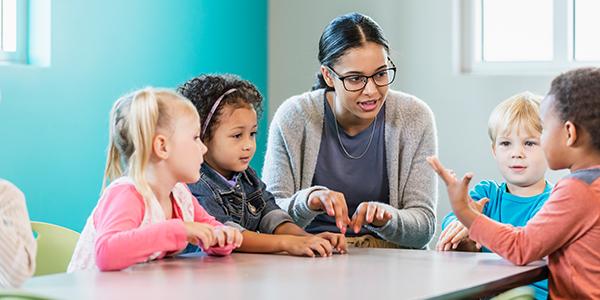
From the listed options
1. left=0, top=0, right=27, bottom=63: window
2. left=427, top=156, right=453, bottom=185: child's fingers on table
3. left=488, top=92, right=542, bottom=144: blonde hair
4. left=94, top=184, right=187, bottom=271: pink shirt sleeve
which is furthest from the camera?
left=0, top=0, right=27, bottom=63: window

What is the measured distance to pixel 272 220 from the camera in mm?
2539

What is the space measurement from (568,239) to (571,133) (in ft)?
0.76

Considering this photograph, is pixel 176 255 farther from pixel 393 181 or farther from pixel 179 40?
pixel 179 40

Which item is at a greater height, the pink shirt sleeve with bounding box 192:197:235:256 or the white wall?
the white wall

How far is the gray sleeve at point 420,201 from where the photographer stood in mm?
2740

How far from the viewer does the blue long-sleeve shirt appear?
2.59 metres

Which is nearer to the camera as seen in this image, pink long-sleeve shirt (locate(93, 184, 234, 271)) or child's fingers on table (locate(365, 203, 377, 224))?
pink long-sleeve shirt (locate(93, 184, 234, 271))

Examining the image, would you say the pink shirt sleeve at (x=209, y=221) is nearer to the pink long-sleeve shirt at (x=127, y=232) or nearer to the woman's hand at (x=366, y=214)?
the pink long-sleeve shirt at (x=127, y=232)

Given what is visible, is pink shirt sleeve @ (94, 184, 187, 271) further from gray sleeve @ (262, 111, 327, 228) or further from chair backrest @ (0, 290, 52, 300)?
gray sleeve @ (262, 111, 327, 228)

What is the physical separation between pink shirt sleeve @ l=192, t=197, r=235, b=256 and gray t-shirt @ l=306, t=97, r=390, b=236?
60cm

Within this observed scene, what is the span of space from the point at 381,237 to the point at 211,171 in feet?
1.97

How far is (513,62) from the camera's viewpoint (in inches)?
174

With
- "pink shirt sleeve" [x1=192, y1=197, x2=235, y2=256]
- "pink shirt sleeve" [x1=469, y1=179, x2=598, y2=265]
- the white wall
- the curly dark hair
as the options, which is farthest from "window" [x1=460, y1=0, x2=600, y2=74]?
"pink shirt sleeve" [x1=192, y1=197, x2=235, y2=256]

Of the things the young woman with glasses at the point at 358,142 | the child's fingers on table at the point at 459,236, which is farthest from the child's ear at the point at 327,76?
the child's fingers on table at the point at 459,236
